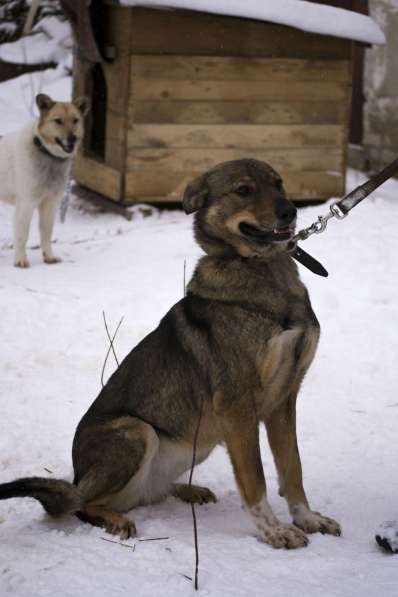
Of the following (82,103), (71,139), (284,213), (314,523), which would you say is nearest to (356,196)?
(284,213)

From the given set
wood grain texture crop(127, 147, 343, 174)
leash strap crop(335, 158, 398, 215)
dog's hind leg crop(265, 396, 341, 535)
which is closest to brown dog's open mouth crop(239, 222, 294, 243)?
leash strap crop(335, 158, 398, 215)

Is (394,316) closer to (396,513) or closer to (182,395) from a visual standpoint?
(396,513)

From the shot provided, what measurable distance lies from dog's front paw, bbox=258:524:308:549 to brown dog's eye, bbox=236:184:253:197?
115cm

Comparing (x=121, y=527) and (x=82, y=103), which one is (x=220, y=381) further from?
(x=82, y=103)

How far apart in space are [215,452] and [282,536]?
1.30 meters

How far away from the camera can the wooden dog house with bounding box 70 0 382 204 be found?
847 cm

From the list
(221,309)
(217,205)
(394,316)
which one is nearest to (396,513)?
(221,309)

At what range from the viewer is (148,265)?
6.99m

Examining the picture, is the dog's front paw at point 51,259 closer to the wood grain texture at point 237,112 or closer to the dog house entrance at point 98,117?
the wood grain texture at point 237,112

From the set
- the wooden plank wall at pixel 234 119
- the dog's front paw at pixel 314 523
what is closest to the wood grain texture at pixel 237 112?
the wooden plank wall at pixel 234 119

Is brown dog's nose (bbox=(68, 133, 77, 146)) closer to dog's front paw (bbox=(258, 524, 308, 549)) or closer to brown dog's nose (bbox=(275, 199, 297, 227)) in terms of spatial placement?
brown dog's nose (bbox=(275, 199, 297, 227))

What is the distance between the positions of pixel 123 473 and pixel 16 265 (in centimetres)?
447

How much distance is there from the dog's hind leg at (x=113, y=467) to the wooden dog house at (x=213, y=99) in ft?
18.4

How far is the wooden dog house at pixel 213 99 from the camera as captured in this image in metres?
8.47
